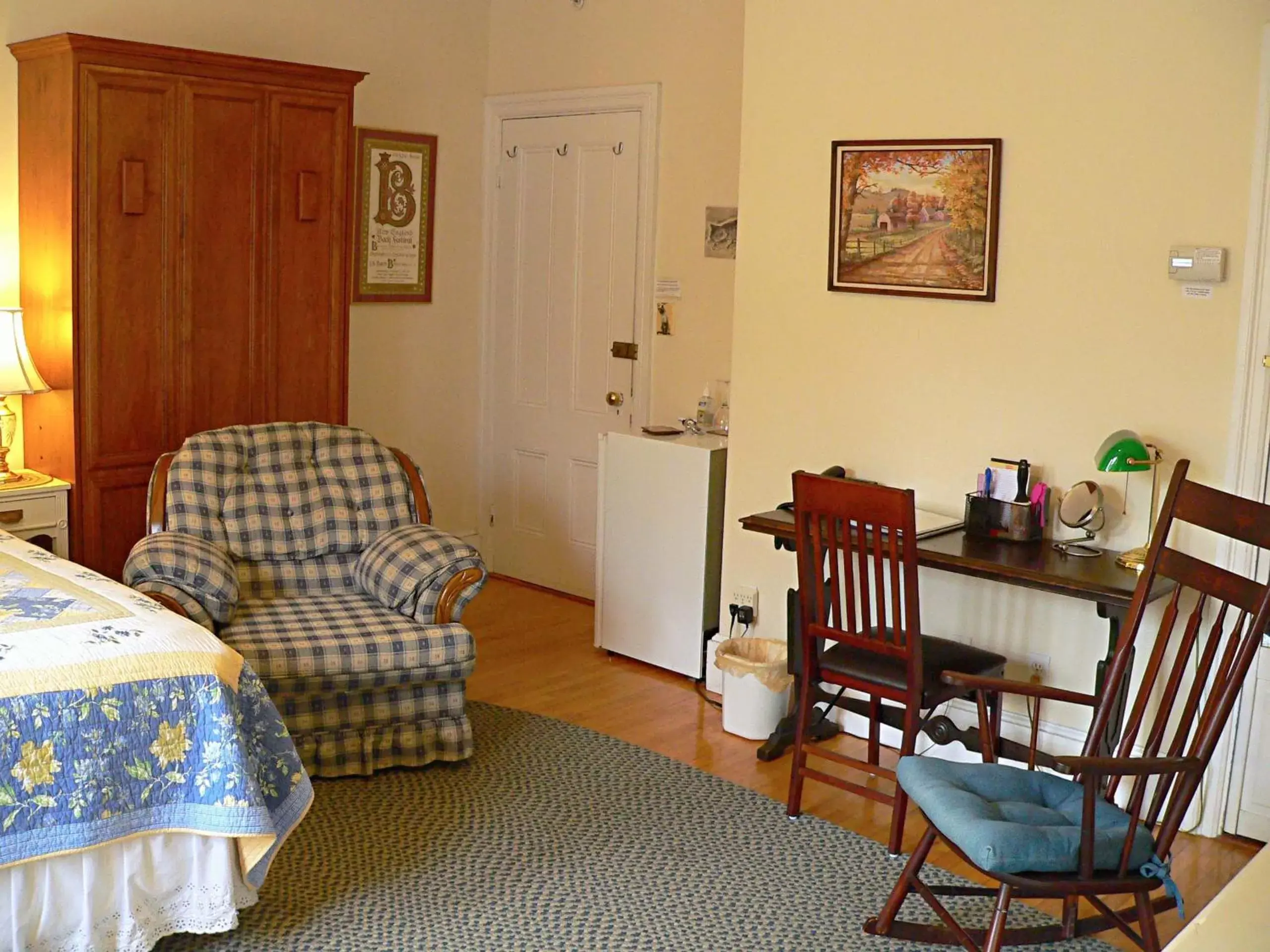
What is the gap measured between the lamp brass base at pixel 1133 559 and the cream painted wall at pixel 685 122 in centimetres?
194

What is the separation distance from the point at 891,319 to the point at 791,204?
1.71ft

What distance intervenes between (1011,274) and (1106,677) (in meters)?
1.19

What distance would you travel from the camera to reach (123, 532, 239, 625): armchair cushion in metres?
3.68

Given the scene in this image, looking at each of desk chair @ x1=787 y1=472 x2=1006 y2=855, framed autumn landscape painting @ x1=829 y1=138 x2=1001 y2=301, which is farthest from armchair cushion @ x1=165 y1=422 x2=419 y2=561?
framed autumn landscape painting @ x1=829 y1=138 x2=1001 y2=301

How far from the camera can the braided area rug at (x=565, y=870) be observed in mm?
2980

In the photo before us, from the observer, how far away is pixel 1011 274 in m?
3.80

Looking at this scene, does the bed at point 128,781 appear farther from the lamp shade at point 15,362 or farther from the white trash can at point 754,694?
the white trash can at point 754,694

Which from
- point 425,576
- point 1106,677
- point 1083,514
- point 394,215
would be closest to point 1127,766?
point 1106,677

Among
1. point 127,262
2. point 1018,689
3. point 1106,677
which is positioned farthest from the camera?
point 127,262

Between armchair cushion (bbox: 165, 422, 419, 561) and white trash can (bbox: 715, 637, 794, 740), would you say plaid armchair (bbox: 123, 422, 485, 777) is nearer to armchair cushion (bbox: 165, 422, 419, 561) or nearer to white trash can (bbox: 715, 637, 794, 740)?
armchair cushion (bbox: 165, 422, 419, 561)

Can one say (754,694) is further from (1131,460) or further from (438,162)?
(438,162)

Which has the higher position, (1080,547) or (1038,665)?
(1080,547)

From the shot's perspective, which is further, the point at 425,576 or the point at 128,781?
the point at 425,576

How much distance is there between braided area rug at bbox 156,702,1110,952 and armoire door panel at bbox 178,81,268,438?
154 centimetres
